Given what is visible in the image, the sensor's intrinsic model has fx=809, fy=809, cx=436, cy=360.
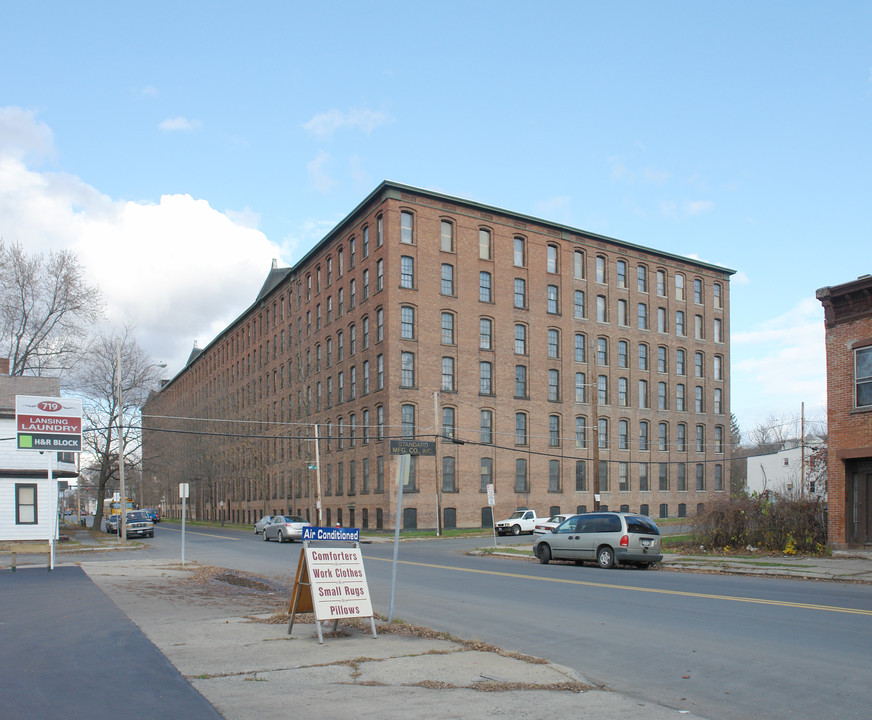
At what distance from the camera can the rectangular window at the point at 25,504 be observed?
38406 millimetres

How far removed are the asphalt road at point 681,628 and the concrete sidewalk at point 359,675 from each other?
76cm

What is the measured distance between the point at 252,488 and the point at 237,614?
7107cm

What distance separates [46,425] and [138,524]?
1074 inches

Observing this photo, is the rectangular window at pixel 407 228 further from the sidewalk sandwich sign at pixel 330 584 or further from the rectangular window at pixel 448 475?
the sidewalk sandwich sign at pixel 330 584

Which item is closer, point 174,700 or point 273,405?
point 174,700

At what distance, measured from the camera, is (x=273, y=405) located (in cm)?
7512

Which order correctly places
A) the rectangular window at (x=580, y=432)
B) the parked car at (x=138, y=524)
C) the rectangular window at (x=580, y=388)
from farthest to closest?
1. the rectangular window at (x=580, y=388)
2. the rectangular window at (x=580, y=432)
3. the parked car at (x=138, y=524)

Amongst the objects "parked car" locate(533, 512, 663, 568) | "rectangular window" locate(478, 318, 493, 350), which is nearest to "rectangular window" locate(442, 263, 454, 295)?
"rectangular window" locate(478, 318, 493, 350)

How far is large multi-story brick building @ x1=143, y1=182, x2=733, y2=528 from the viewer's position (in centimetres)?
5372

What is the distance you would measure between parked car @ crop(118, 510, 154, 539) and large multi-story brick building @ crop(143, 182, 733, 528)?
7.32m

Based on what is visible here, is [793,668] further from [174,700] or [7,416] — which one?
[7,416]

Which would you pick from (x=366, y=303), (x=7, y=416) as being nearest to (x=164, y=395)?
(x=366, y=303)

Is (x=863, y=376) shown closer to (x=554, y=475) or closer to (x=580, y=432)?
(x=554, y=475)

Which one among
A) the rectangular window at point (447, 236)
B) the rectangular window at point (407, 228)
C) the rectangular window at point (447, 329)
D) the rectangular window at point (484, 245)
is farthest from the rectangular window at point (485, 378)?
the rectangular window at point (407, 228)
